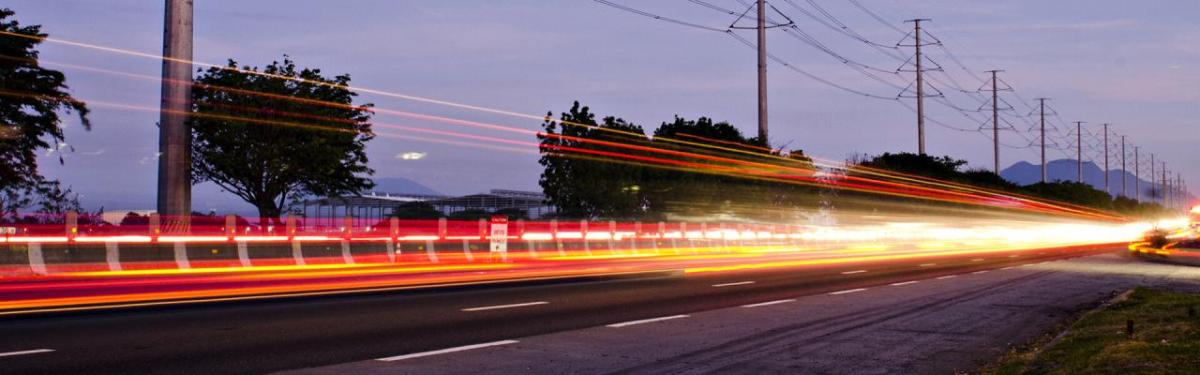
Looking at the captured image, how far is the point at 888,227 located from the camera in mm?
58250

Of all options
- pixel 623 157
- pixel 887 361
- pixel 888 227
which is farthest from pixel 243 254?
pixel 888 227

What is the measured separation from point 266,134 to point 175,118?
15.1 m

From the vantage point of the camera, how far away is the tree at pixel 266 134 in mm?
37469

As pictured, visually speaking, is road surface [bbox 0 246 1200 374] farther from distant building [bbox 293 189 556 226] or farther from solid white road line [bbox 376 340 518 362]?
distant building [bbox 293 189 556 226]

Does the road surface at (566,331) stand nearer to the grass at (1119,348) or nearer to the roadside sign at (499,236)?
→ the grass at (1119,348)

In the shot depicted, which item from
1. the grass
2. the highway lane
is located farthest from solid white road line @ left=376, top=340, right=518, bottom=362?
the grass

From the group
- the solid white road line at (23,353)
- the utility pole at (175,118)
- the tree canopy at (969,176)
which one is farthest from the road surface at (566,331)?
the tree canopy at (969,176)

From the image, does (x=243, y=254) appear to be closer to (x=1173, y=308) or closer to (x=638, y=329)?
(x=638, y=329)

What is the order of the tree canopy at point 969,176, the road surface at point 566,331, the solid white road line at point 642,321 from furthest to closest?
the tree canopy at point 969,176 → the solid white road line at point 642,321 → the road surface at point 566,331

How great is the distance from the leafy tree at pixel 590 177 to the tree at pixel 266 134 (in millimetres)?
13874

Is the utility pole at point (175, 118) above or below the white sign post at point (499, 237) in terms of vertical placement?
above

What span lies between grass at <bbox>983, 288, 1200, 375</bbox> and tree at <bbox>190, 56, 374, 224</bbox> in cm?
2828

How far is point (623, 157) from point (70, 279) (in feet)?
115

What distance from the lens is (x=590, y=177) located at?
170 feet
